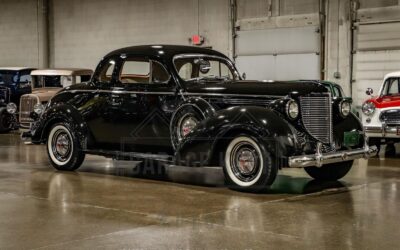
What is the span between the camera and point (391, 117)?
11930 millimetres

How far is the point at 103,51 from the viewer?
2112 centimetres

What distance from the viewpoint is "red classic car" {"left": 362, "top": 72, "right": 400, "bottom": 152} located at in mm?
11852

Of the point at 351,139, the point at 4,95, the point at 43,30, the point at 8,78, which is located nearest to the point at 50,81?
the point at 4,95

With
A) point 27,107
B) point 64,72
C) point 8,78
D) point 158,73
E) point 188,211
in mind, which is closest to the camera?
point 188,211

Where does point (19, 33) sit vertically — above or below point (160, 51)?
above

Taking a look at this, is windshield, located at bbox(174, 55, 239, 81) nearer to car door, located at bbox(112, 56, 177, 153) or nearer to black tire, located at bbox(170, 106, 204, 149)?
car door, located at bbox(112, 56, 177, 153)

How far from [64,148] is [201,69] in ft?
8.49

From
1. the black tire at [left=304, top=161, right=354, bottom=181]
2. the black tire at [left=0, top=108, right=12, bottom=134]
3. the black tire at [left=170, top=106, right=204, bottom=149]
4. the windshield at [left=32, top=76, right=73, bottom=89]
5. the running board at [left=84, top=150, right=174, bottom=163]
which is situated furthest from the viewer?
the black tire at [left=0, top=108, right=12, bottom=134]

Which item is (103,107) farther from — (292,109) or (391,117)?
(391,117)

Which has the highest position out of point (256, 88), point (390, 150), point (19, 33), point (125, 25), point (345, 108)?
point (19, 33)

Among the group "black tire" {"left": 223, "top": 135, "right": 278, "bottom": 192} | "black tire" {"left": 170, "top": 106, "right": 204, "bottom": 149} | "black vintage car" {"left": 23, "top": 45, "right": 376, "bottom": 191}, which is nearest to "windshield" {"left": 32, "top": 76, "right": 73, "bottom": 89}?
"black vintage car" {"left": 23, "top": 45, "right": 376, "bottom": 191}

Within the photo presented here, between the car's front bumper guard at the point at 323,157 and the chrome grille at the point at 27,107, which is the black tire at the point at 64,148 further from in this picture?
the chrome grille at the point at 27,107

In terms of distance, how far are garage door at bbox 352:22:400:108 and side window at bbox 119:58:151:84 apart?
8.13 m

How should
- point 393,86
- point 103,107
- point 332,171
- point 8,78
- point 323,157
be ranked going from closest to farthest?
point 323,157 < point 332,171 < point 103,107 < point 393,86 < point 8,78
